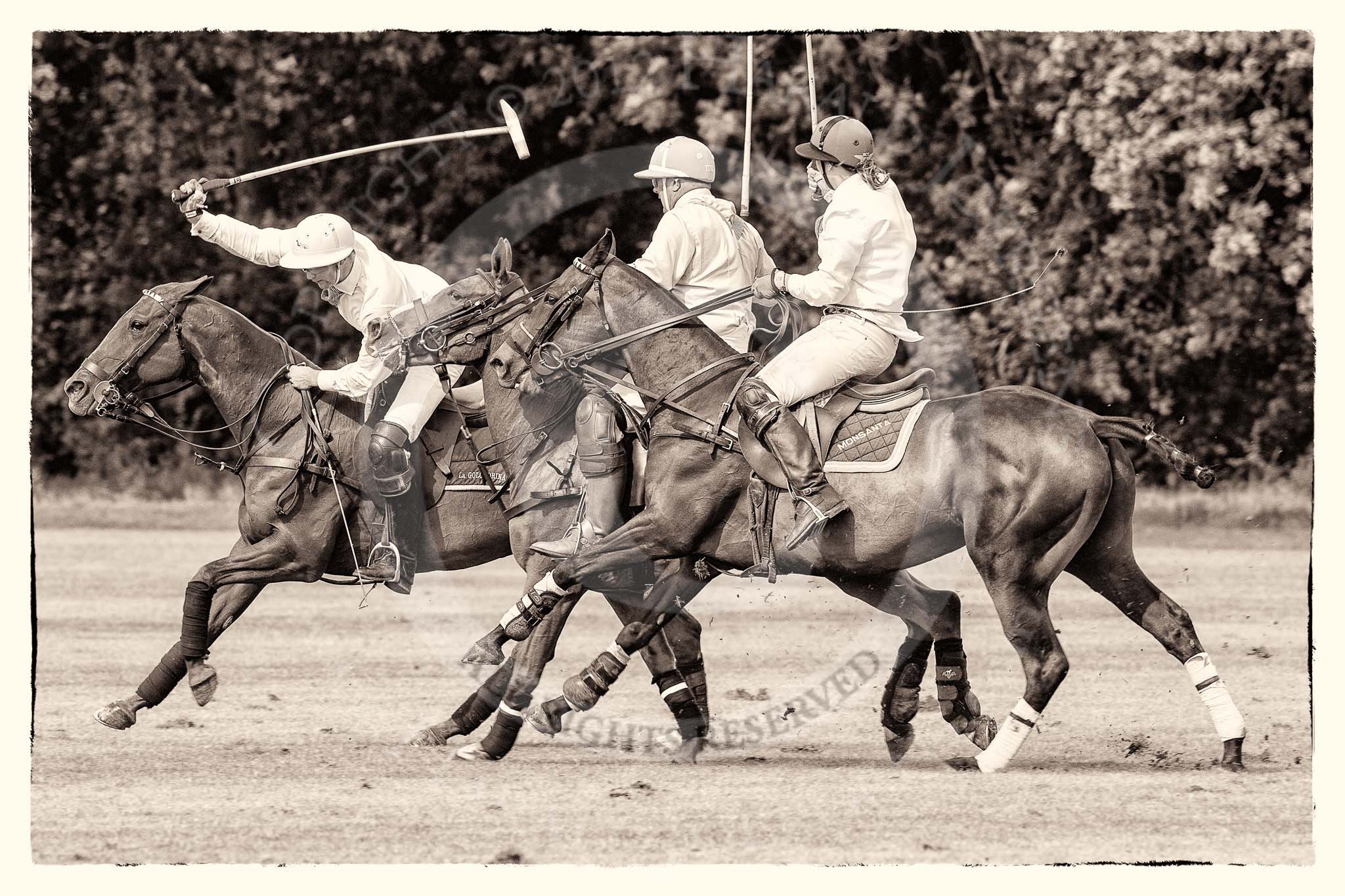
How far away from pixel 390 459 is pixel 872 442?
2.76 m

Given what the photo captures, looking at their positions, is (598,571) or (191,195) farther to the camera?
(191,195)

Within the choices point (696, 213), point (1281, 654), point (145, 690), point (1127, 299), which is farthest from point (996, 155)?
point (145, 690)

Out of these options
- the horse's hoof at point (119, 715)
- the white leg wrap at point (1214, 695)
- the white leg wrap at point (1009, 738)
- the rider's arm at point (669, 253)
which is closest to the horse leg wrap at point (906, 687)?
the white leg wrap at point (1009, 738)

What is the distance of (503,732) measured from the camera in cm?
906

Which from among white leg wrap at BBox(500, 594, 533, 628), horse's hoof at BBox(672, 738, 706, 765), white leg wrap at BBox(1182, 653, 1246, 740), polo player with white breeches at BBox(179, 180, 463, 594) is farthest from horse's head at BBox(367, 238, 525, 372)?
white leg wrap at BBox(1182, 653, 1246, 740)

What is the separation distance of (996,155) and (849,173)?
13.5 m

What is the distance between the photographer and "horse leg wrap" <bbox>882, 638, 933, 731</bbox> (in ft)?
29.8

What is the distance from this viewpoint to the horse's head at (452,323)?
9141 millimetres

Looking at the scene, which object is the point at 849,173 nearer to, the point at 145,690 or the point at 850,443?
the point at 850,443

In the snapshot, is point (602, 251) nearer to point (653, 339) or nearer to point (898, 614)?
point (653, 339)

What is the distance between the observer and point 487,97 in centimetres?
2200

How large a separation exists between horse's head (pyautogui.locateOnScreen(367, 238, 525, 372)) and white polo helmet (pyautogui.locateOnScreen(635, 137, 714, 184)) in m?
0.90

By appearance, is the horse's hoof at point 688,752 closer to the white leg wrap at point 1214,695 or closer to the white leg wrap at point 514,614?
the white leg wrap at point 514,614

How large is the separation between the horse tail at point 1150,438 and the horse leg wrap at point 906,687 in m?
1.44
